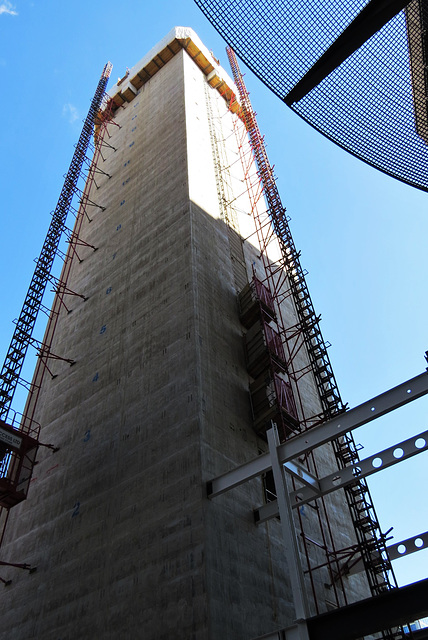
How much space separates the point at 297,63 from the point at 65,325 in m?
22.3

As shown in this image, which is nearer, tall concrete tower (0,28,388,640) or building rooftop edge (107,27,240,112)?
tall concrete tower (0,28,388,640)

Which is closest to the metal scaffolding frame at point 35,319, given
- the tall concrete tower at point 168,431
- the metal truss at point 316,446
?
the tall concrete tower at point 168,431

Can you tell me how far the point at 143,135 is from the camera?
3972cm

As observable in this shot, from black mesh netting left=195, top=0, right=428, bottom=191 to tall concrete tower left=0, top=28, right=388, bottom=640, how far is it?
400 inches

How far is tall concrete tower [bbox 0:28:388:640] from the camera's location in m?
17.5

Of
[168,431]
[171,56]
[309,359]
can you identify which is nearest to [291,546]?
[168,431]

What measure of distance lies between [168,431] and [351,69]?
13.1 m

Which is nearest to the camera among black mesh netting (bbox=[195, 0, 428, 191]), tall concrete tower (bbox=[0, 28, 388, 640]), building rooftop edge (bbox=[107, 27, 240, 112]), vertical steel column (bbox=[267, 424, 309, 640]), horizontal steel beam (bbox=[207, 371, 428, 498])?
vertical steel column (bbox=[267, 424, 309, 640])

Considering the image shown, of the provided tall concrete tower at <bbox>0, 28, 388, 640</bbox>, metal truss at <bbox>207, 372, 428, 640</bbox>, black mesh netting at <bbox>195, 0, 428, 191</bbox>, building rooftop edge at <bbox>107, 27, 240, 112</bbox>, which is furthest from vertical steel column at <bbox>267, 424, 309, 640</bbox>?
building rooftop edge at <bbox>107, 27, 240, 112</bbox>

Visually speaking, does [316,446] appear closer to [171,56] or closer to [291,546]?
[291,546]

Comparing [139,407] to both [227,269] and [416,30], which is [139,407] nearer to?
[227,269]

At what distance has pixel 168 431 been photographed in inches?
811

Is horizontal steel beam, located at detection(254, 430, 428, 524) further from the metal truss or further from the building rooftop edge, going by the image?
the building rooftop edge

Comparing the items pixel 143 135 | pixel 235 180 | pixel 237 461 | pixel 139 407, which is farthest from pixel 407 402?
pixel 143 135
